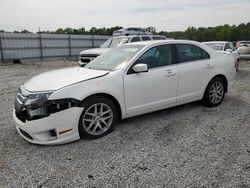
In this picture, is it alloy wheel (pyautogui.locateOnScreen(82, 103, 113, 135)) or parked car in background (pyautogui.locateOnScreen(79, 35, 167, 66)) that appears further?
parked car in background (pyautogui.locateOnScreen(79, 35, 167, 66))

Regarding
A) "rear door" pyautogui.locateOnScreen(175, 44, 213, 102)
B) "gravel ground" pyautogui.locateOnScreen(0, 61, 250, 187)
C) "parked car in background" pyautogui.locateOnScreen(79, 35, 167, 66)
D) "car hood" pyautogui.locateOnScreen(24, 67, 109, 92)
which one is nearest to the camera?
"gravel ground" pyautogui.locateOnScreen(0, 61, 250, 187)

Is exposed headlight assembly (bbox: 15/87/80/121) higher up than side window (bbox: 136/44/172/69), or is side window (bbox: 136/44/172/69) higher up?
side window (bbox: 136/44/172/69)

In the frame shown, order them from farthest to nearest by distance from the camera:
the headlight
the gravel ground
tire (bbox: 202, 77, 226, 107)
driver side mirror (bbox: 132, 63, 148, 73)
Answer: tire (bbox: 202, 77, 226, 107) → driver side mirror (bbox: 132, 63, 148, 73) → the headlight → the gravel ground

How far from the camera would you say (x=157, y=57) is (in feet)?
14.4

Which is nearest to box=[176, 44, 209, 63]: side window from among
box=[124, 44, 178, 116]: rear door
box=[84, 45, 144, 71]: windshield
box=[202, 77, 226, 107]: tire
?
box=[124, 44, 178, 116]: rear door

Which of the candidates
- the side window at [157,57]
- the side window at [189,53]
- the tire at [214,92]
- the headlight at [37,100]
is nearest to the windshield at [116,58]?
the side window at [157,57]

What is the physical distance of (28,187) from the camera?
2549mm

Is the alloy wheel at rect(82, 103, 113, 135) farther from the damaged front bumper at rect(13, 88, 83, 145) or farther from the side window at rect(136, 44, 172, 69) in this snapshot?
the side window at rect(136, 44, 172, 69)

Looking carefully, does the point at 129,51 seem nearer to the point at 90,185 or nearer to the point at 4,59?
the point at 90,185

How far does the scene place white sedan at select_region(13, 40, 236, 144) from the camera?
3.31 metres

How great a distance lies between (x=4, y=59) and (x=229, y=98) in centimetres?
1664

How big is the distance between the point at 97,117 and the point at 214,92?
2.98 m

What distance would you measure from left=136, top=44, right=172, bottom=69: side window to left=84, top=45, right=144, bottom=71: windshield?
0.65ft

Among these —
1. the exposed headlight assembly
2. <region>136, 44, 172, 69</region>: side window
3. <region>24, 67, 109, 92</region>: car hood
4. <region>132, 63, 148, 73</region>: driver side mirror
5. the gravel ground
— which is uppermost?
<region>136, 44, 172, 69</region>: side window
